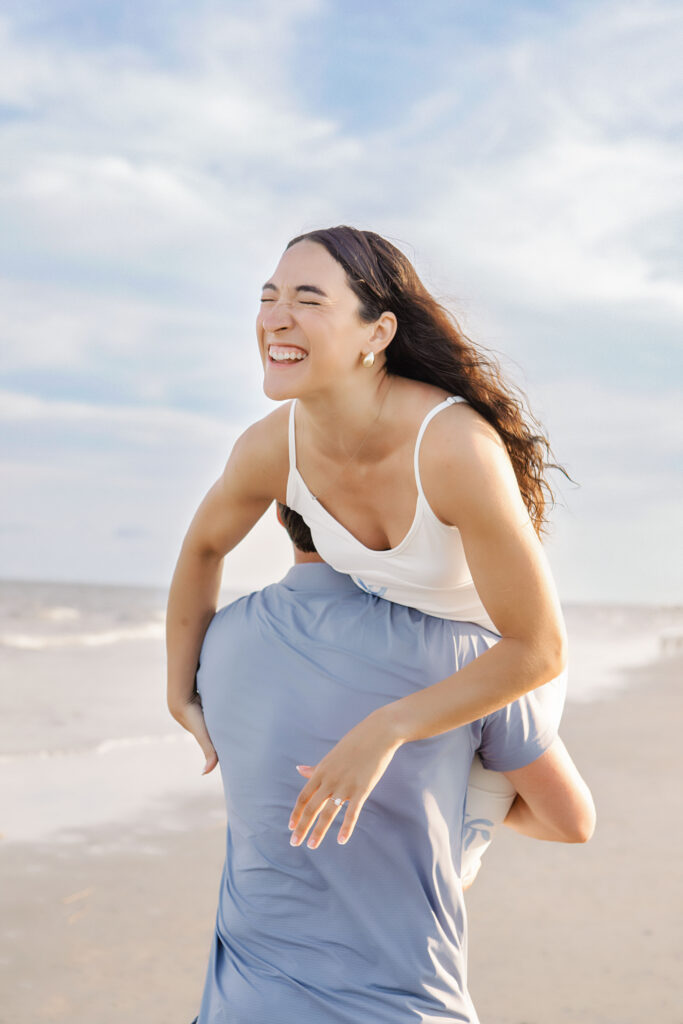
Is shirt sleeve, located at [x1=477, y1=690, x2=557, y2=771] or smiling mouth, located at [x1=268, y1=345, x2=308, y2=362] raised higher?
smiling mouth, located at [x1=268, y1=345, x2=308, y2=362]

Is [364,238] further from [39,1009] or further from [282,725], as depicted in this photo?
[39,1009]

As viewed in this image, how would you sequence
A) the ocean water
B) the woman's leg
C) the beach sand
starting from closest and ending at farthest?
A: the woman's leg, the beach sand, the ocean water

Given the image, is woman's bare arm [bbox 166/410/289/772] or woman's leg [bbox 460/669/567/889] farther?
woman's bare arm [bbox 166/410/289/772]

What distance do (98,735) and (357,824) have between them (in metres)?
5.65

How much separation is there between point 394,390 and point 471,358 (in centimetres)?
25

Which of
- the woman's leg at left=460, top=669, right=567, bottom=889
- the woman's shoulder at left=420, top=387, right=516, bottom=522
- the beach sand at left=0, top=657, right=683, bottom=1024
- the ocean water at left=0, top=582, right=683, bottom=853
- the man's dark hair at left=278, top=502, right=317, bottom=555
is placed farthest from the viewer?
the ocean water at left=0, top=582, right=683, bottom=853

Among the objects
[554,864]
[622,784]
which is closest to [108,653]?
[622,784]

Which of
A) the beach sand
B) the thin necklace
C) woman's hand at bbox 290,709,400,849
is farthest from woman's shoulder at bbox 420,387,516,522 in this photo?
the beach sand

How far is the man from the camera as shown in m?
2.12

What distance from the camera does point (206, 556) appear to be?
2668 millimetres

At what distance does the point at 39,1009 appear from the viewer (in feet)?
10.7

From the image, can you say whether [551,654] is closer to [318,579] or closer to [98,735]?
[318,579]

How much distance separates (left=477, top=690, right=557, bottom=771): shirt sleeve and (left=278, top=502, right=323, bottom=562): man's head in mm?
683

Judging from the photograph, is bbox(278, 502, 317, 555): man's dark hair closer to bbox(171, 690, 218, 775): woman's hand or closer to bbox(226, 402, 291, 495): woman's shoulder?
bbox(226, 402, 291, 495): woman's shoulder
